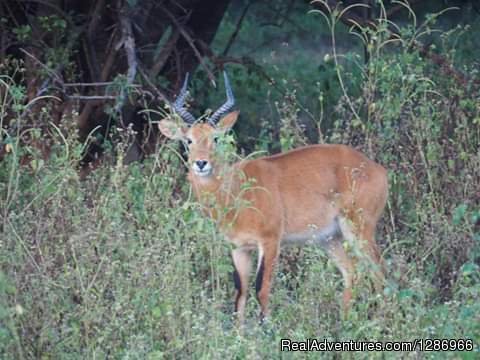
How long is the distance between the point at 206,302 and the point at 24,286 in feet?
3.25

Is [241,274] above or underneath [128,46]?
underneath

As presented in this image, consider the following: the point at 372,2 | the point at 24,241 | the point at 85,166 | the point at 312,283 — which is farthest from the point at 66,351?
the point at 372,2

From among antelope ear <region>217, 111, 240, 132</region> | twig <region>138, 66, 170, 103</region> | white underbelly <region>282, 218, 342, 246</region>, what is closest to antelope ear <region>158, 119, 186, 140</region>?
antelope ear <region>217, 111, 240, 132</region>

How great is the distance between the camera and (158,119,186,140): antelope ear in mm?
7918

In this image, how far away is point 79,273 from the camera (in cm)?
709

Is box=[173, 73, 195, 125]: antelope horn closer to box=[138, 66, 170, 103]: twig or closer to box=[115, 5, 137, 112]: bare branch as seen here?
box=[115, 5, 137, 112]: bare branch

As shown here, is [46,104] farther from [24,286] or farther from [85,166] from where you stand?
[24,286]

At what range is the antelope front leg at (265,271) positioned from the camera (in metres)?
8.29

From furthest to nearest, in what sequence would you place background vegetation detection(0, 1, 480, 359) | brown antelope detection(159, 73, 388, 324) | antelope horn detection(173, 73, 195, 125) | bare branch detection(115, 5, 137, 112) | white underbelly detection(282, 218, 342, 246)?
bare branch detection(115, 5, 137, 112) → white underbelly detection(282, 218, 342, 246) → antelope horn detection(173, 73, 195, 125) → brown antelope detection(159, 73, 388, 324) → background vegetation detection(0, 1, 480, 359)

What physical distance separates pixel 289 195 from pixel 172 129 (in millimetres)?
1164

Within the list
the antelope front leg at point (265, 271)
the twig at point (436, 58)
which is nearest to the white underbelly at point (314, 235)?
the antelope front leg at point (265, 271)

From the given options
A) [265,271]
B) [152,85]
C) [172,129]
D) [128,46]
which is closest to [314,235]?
[265,271]

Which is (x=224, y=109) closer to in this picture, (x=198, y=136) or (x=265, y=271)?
(x=198, y=136)

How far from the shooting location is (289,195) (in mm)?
8859
